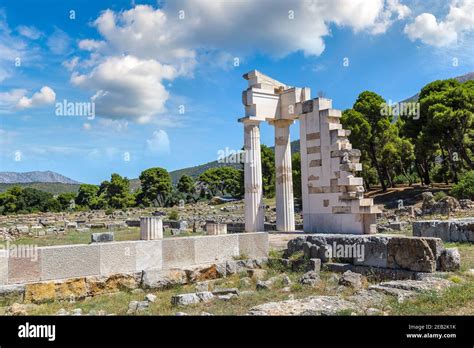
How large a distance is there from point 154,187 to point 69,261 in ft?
235

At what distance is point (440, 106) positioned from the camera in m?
34.3

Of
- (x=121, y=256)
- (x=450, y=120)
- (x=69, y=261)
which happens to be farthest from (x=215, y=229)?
(x=450, y=120)

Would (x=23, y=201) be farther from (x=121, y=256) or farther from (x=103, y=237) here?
(x=121, y=256)

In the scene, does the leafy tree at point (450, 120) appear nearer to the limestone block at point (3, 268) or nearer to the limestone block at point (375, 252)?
the limestone block at point (375, 252)

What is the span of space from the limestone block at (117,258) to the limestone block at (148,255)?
13 centimetres

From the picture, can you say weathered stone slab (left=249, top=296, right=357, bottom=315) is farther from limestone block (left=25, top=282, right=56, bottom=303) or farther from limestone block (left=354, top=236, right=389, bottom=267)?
limestone block (left=25, top=282, right=56, bottom=303)

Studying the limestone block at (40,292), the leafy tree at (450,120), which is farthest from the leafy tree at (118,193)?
the limestone block at (40,292)

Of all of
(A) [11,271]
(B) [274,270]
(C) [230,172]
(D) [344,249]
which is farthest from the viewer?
(C) [230,172]

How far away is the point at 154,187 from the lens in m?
80.2

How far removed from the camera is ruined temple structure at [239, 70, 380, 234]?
15008 millimetres

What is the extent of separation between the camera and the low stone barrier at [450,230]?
12930mm
